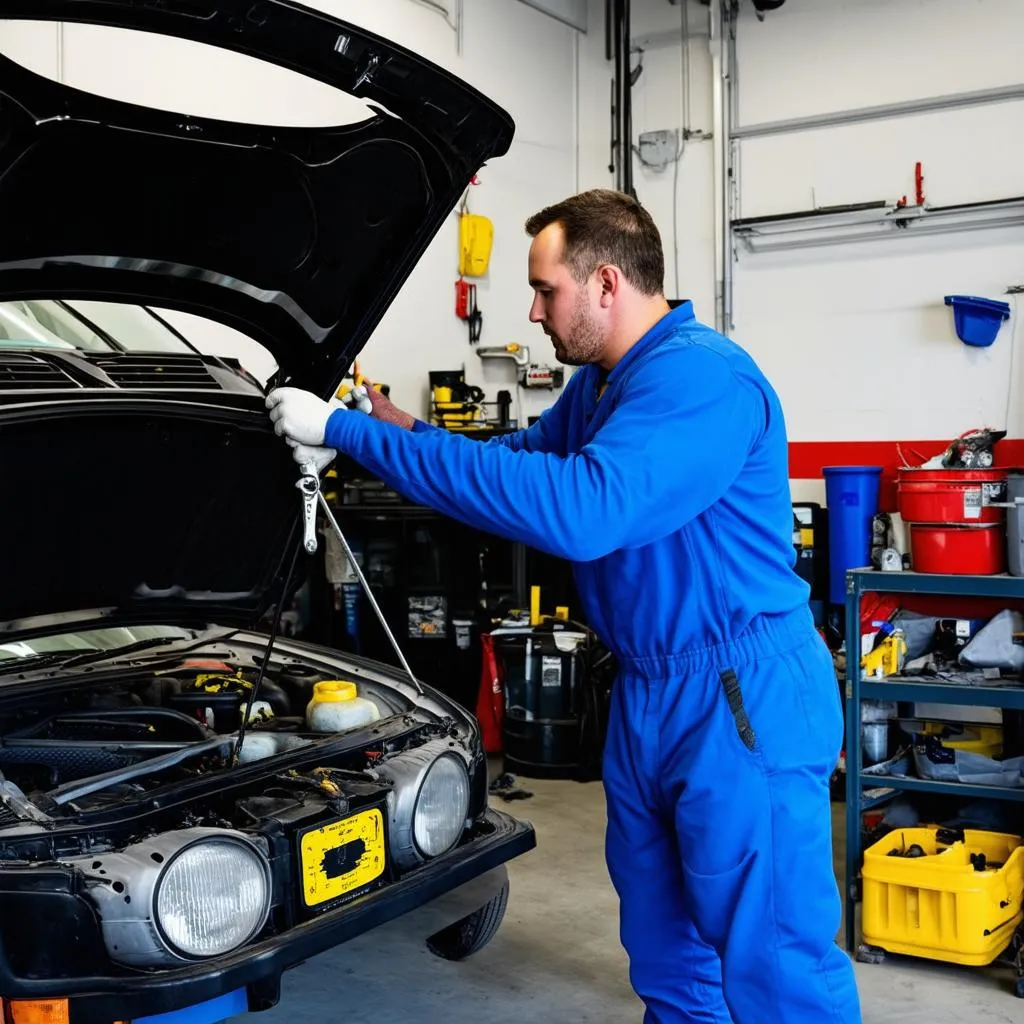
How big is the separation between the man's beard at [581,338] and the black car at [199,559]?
329mm

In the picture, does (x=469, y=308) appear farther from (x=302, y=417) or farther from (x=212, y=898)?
(x=212, y=898)

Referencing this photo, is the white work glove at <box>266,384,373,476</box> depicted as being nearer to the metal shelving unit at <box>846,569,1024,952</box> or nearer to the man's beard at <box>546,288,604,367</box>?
the man's beard at <box>546,288,604,367</box>

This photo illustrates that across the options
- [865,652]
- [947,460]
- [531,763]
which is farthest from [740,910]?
[531,763]

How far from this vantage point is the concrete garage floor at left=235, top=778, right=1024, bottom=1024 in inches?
105

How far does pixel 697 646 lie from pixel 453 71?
5.21 m

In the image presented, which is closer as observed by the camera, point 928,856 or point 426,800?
point 426,800

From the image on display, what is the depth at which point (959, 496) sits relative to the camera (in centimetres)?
318

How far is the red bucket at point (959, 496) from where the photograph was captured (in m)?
3.14

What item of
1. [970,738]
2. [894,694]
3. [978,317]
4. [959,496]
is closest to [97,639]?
[894,694]

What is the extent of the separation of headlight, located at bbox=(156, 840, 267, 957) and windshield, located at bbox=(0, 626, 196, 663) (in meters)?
1.06

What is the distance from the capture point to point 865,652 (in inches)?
127

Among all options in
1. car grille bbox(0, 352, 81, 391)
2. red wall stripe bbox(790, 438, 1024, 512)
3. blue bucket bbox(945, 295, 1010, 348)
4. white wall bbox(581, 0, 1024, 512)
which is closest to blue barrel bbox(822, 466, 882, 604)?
red wall stripe bbox(790, 438, 1024, 512)

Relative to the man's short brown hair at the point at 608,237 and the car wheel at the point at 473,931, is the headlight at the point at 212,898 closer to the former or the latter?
the car wheel at the point at 473,931

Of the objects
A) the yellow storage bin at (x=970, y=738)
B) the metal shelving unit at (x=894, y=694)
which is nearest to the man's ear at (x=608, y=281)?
the metal shelving unit at (x=894, y=694)
